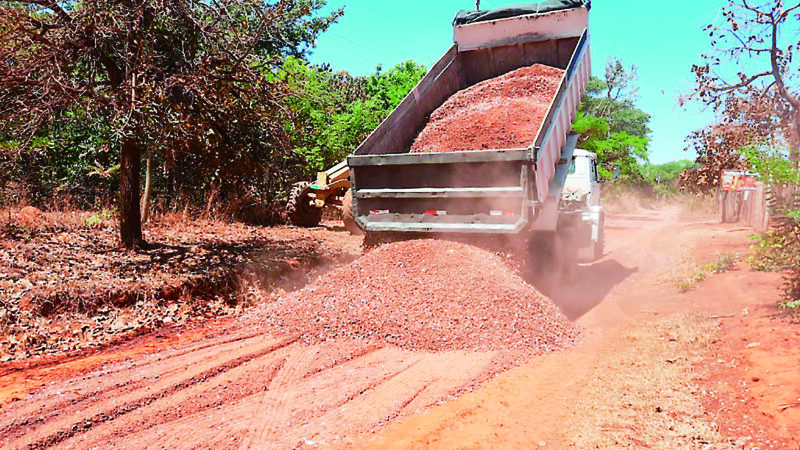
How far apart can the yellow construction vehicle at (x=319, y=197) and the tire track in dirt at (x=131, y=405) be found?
865cm

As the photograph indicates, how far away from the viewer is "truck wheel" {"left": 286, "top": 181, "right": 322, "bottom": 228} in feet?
46.6

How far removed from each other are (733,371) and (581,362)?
115 cm

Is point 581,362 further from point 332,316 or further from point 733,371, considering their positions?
point 332,316

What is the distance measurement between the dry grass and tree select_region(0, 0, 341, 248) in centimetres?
595

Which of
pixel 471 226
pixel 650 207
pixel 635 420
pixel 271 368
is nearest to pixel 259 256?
pixel 471 226

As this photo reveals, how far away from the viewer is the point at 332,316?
5582 millimetres

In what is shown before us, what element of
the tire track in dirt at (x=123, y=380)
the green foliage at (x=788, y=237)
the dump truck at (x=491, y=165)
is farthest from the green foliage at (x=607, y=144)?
the tire track in dirt at (x=123, y=380)

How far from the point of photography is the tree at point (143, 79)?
708 cm

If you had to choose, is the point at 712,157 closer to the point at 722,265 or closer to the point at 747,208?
the point at 747,208

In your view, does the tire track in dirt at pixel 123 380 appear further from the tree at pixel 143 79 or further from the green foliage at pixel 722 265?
the green foliage at pixel 722 265

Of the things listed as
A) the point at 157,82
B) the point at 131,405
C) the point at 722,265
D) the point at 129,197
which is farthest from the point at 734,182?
the point at 131,405

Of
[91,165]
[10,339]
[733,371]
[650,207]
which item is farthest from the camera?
[650,207]

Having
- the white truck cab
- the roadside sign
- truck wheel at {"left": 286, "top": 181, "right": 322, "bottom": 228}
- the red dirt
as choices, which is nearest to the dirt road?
the red dirt

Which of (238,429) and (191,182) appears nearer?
(238,429)
